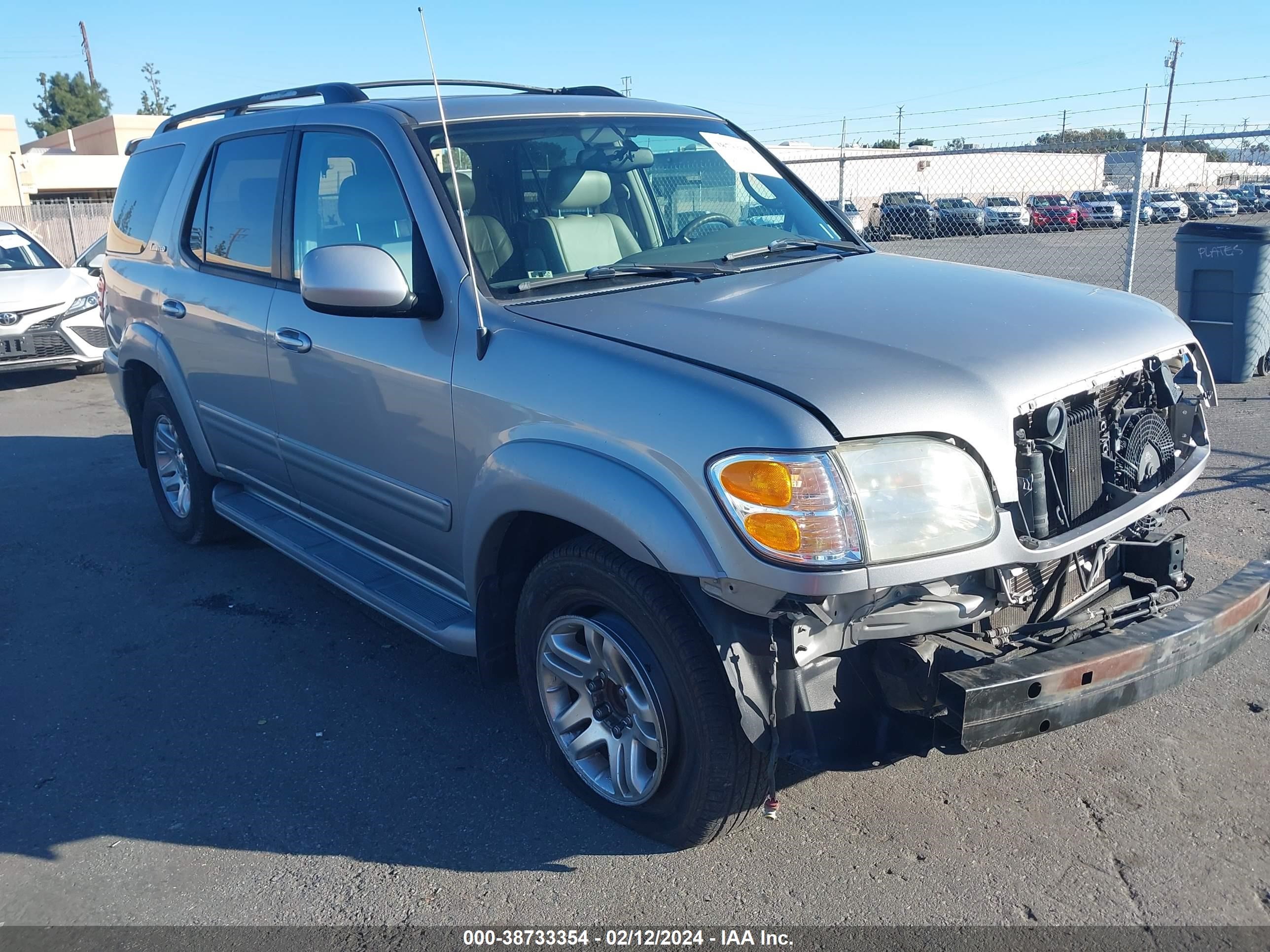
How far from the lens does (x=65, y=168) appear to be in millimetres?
36281

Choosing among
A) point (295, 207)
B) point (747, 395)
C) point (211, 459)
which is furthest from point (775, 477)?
point (211, 459)

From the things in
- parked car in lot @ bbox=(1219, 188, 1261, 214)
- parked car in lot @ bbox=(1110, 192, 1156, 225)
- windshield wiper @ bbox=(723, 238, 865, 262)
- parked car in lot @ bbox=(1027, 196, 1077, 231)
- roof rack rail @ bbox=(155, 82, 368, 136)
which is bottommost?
parked car in lot @ bbox=(1219, 188, 1261, 214)

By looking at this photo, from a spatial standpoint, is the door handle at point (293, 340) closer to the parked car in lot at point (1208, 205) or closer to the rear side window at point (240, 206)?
the rear side window at point (240, 206)

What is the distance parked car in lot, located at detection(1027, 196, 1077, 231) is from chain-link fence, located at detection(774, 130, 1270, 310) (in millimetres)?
45

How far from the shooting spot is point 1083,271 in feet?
52.9

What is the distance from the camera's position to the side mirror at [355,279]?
3.16 m

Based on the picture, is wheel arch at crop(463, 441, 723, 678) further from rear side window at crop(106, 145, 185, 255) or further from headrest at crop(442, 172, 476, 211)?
rear side window at crop(106, 145, 185, 255)

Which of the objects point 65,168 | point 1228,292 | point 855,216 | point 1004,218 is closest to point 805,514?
point 1228,292

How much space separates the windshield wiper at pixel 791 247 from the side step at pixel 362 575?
5.04 feet

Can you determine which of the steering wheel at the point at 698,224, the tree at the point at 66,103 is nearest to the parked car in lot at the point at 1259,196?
the steering wheel at the point at 698,224

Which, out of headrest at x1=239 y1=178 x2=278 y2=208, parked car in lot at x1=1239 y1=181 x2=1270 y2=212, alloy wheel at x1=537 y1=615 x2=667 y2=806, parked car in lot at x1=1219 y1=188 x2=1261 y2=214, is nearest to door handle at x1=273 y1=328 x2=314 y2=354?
headrest at x1=239 y1=178 x2=278 y2=208

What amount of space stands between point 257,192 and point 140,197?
5.19ft

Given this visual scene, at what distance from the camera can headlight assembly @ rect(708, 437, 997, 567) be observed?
237 cm

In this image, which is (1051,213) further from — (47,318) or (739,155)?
(739,155)
